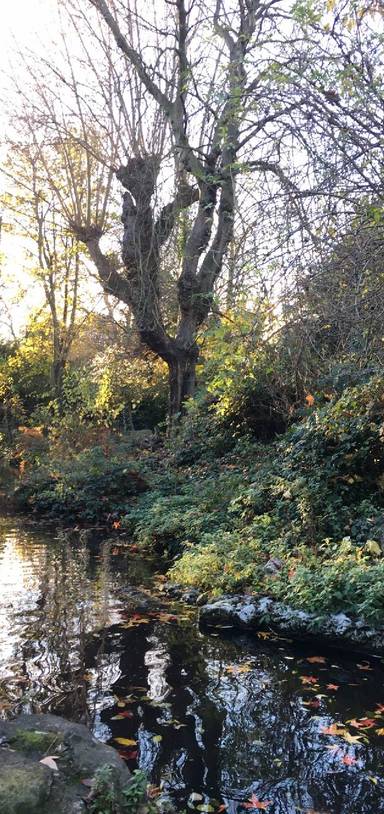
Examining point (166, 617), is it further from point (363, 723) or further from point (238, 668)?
point (363, 723)

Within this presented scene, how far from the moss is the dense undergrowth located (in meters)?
3.26

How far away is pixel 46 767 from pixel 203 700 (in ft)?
6.48

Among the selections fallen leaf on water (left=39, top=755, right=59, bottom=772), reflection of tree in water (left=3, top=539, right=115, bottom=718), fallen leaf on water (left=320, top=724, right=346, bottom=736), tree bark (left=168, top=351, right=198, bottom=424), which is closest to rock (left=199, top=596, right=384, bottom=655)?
reflection of tree in water (left=3, top=539, right=115, bottom=718)

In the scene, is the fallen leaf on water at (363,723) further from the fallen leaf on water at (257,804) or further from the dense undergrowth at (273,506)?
the dense undergrowth at (273,506)

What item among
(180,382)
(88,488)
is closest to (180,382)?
(180,382)

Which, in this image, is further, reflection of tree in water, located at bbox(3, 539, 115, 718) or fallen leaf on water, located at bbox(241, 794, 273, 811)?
reflection of tree in water, located at bbox(3, 539, 115, 718)

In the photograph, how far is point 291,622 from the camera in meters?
6.19

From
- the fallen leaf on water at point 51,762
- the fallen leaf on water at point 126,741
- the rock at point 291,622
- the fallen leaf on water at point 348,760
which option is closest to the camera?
the fallen leaf on water at point 51,762

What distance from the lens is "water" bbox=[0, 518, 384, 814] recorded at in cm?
363

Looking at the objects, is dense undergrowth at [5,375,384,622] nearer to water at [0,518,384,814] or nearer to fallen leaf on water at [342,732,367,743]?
water at [0,518,384,814]

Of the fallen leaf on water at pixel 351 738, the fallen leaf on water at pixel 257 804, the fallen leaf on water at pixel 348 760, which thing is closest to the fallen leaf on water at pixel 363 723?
the fallen leaf on water at pixel 351 738

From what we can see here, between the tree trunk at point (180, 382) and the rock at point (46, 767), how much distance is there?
12291 millimetres

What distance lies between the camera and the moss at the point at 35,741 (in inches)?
129

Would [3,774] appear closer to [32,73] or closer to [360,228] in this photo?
[360,228]
